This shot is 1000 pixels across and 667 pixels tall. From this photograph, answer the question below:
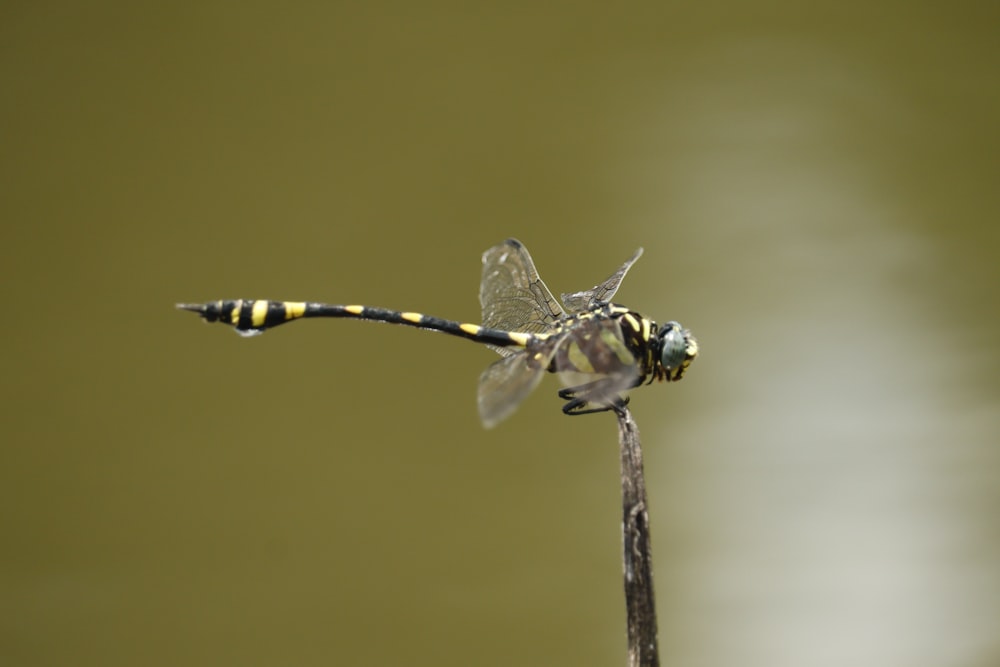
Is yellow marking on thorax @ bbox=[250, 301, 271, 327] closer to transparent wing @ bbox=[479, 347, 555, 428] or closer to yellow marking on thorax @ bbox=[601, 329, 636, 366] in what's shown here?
transparent wing @ bbox=[479, 347, 555, 428]

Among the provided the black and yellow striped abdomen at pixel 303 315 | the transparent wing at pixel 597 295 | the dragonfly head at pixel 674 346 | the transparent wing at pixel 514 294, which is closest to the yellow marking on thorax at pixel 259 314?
the black and yellow striped abdomen at pixel 303 315

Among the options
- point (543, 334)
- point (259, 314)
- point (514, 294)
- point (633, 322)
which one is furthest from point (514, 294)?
point (259, 314)

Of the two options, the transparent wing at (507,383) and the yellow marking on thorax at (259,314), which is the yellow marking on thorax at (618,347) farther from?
the yellow marking on thorax at (259,314)

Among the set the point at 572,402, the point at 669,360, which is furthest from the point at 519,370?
the point at 669,360

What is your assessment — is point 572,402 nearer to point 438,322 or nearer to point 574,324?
point 574,324

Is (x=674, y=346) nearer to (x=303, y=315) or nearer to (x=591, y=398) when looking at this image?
(x=591, y=398)

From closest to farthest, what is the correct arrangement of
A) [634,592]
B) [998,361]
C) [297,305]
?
[634,592] → [297,305] → [998,361]
